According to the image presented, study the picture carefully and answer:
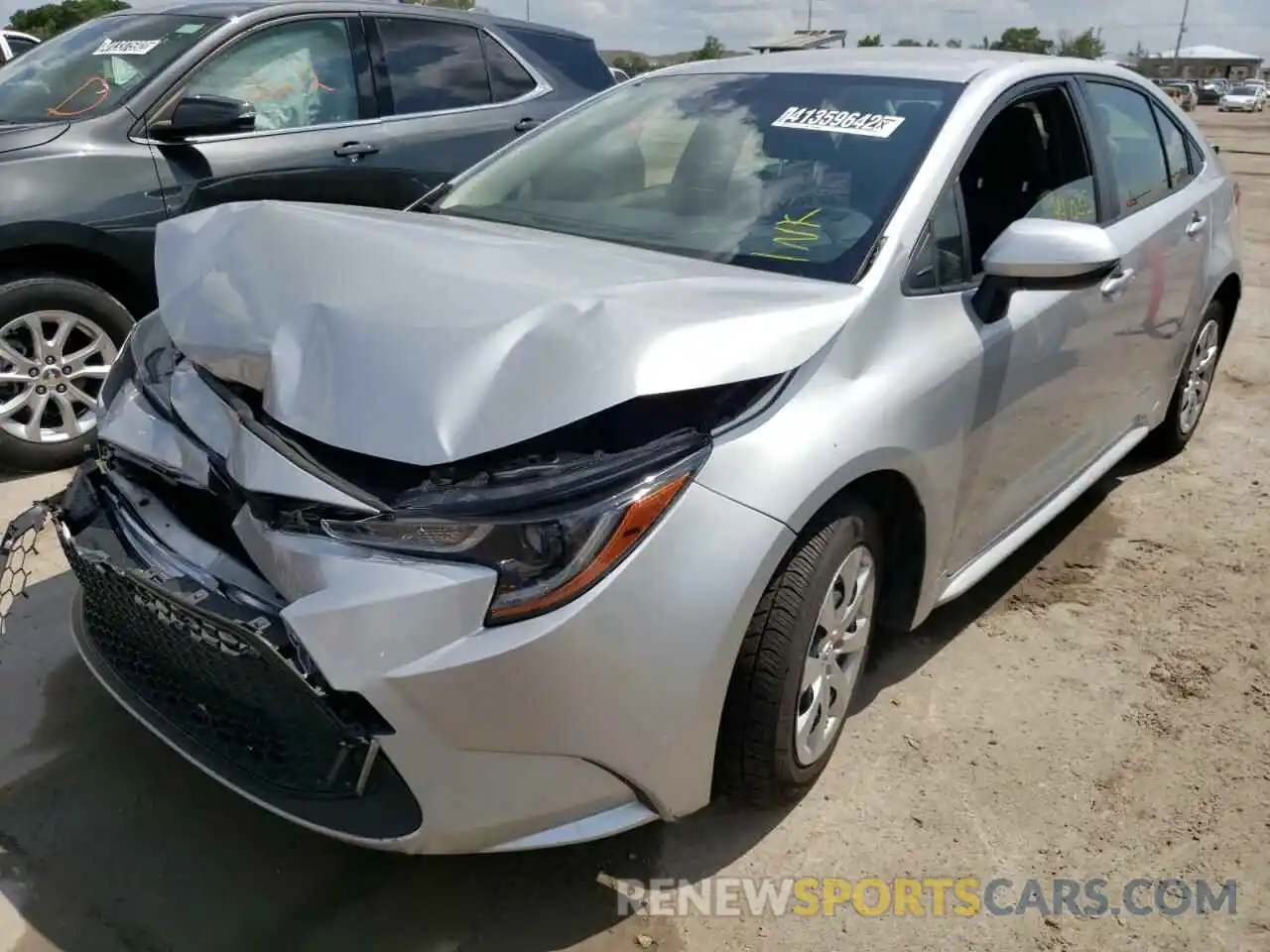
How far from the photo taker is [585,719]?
1.90 meters

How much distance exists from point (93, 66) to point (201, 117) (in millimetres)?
794

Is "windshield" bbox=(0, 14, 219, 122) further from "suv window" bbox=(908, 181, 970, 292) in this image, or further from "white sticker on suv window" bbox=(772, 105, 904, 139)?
"suv window" bbox=(908, 181, 970, 292)

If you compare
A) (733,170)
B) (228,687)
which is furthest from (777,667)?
(733,170)

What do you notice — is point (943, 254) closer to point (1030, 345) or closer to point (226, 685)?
point (1030, 345)

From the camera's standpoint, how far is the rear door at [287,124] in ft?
14.3

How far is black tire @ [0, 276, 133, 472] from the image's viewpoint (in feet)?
12.8

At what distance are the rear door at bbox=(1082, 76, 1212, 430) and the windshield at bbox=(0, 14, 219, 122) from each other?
11.5 feet

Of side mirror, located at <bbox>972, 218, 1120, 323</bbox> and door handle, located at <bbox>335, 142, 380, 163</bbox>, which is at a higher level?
side mirror, located at <bbox>972, 218, 1120, 323</bbox>

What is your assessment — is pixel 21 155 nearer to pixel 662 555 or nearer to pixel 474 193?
pixel 474 193

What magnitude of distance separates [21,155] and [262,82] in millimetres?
1064

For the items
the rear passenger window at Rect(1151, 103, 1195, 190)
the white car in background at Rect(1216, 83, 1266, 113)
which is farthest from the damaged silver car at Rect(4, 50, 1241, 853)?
the white car in background at Rect(1216, 83, 1266, 113)

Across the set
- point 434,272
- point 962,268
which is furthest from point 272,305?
point 962,268

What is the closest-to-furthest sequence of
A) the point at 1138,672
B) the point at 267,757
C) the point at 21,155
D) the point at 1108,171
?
the point at 267,757, the point at 1138,672, the point at 1108,171, the point at 21,155

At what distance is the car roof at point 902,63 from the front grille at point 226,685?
224 cm
